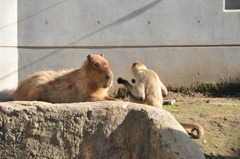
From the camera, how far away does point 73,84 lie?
709cm

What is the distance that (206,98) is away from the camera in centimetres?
902

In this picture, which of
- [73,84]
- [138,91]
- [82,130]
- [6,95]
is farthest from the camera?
[6,95]

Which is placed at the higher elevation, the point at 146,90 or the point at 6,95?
the point at 146,90

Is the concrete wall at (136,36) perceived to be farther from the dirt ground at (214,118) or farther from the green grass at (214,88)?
the dirt ground at (214,118)

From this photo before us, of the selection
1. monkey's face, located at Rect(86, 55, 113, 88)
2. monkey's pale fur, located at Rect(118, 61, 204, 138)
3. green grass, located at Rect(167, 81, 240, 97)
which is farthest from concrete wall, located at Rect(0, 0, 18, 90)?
green grass, located at Rect(167, 81, 240, 97)

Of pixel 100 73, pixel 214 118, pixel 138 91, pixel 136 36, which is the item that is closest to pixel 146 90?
pixel 138 91

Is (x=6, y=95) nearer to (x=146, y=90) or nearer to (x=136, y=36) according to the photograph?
(x=146, y=90)

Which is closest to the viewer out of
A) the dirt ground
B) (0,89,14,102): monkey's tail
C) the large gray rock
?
the large gray rock

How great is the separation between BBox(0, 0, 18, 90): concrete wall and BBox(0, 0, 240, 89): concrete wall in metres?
0.15

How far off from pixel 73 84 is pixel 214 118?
2.37 metres

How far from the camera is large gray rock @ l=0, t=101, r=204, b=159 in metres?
5.09

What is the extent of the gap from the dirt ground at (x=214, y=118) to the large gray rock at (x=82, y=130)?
4.29 feet

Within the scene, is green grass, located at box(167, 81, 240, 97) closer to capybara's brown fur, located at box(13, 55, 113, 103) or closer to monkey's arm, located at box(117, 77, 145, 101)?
monkey's arm, located at box(117, 77, 145, 101)

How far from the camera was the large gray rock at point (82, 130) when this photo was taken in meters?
5.09
